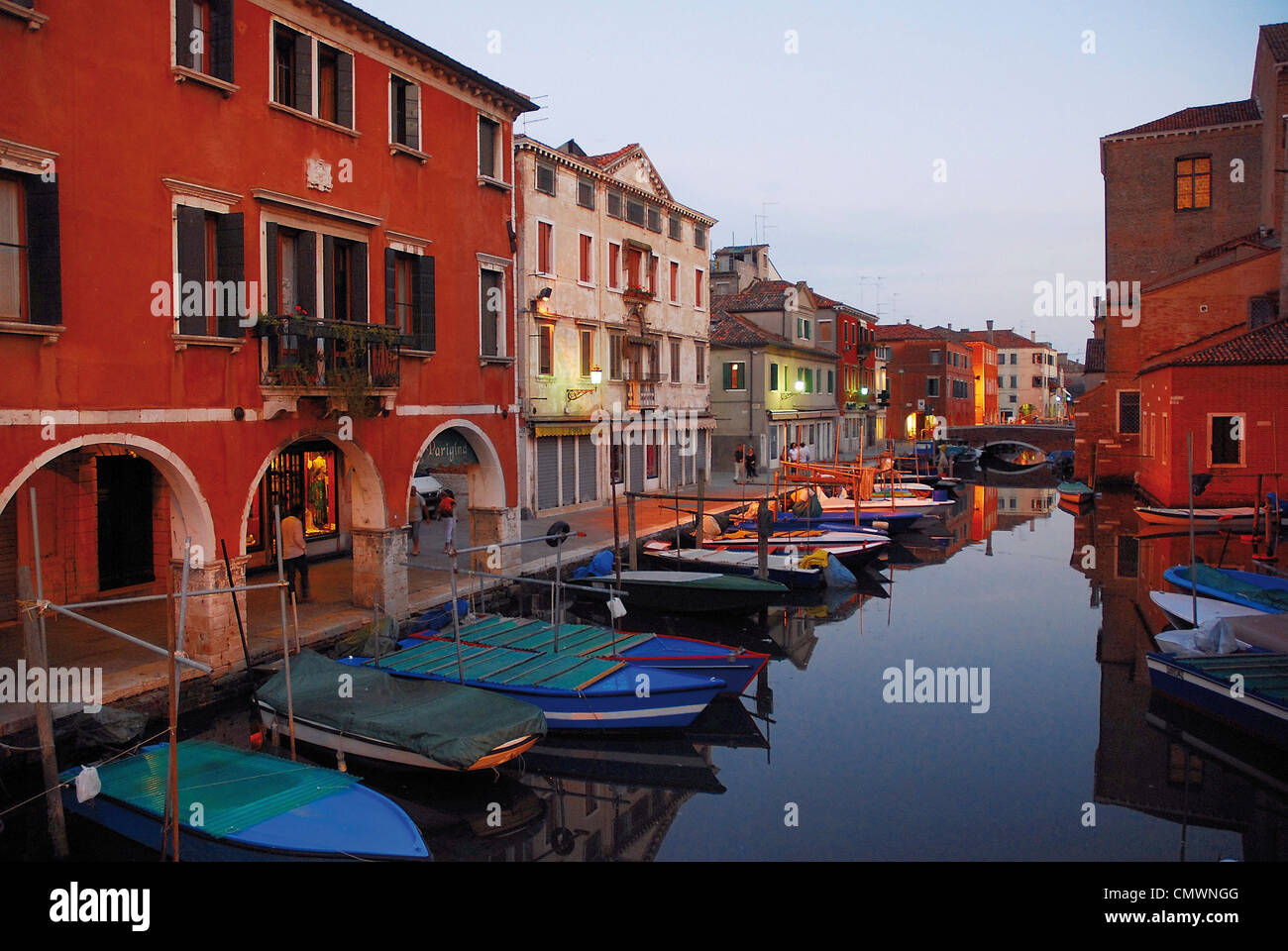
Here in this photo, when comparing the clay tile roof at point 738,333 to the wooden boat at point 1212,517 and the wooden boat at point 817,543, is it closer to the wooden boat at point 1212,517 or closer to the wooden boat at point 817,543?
the wooden boat at point 817,543

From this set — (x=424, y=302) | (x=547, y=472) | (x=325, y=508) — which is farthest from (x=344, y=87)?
(x=547, y=472)

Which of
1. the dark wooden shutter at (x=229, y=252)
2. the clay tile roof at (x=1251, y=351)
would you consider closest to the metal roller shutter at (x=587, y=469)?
the dark wooden shutter at (x=229, y=252)

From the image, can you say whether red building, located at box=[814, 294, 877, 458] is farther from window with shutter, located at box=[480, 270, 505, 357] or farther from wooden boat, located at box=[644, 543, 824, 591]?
window with shutter, located at box=[480, 270, 505, 357]

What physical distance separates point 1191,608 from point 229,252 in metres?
16.4

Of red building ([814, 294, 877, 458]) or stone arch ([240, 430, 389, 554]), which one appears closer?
stone arch ([240, 430, 389, 554])

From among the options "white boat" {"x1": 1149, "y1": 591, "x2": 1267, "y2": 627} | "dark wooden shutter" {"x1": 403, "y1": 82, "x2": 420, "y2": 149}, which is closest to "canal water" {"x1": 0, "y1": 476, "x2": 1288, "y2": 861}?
"white boat" {"x1": 1149, "y1": 591, "x2": 1267, "y2": 627}

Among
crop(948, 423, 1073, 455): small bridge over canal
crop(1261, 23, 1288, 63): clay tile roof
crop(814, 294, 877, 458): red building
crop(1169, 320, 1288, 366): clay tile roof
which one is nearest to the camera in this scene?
crop(1169, 320, 1288, 366): clay tile roof

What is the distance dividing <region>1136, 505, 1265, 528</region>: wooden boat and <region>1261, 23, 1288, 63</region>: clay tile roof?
55.8ft

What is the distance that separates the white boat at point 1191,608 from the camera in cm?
1631

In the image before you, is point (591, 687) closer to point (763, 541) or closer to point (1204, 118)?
point (763, 541)

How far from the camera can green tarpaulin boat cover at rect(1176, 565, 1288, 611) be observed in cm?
1675

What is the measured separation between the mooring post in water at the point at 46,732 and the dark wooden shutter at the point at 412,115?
10.5 m

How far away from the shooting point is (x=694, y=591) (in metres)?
18.4
